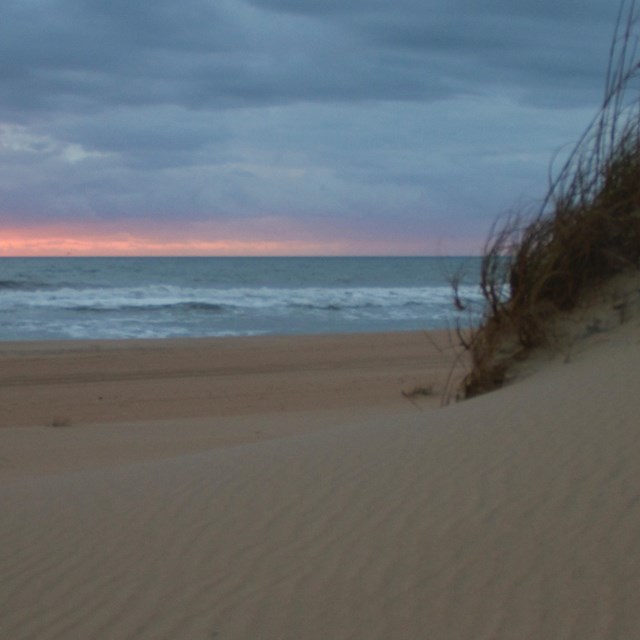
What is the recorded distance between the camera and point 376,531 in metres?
3.24

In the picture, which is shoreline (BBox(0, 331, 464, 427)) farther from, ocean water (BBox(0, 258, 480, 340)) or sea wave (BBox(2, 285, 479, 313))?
sea wave (BBox(2, 285, 479, 313))

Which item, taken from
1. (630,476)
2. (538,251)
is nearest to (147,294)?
(538,251)

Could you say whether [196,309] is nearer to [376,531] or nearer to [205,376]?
[205,376]

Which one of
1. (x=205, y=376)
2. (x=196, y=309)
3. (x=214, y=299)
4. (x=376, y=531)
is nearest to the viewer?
(x=376, y=531)

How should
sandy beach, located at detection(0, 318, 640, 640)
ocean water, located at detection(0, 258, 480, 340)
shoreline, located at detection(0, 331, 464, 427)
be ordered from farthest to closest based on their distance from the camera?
ocean water, located at detection(0, 258, 480, 340) → shoreline, located at detection(0, 331, 464, 427) → sandy beach, located at detection(0, 318, 640, 640)

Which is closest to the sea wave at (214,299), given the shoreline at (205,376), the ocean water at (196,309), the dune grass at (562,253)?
the ocean water at (196,309)

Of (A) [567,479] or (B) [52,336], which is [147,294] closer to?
(B) [52,336]

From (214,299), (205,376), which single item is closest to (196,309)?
(214,299)

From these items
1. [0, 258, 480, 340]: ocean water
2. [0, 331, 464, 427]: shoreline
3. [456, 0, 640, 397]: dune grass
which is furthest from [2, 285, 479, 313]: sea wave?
[456, 0, 640, 397]: dune grass

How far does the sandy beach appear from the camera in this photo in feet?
8.81

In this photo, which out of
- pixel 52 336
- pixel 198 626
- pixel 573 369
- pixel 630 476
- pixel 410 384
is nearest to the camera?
pixel 198 626

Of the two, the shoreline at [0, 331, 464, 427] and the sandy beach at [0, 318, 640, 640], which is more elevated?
the sandy beach at [0, 318, 640, 640]

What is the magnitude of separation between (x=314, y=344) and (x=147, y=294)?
868 inches

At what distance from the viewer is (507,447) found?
12.5 ft
